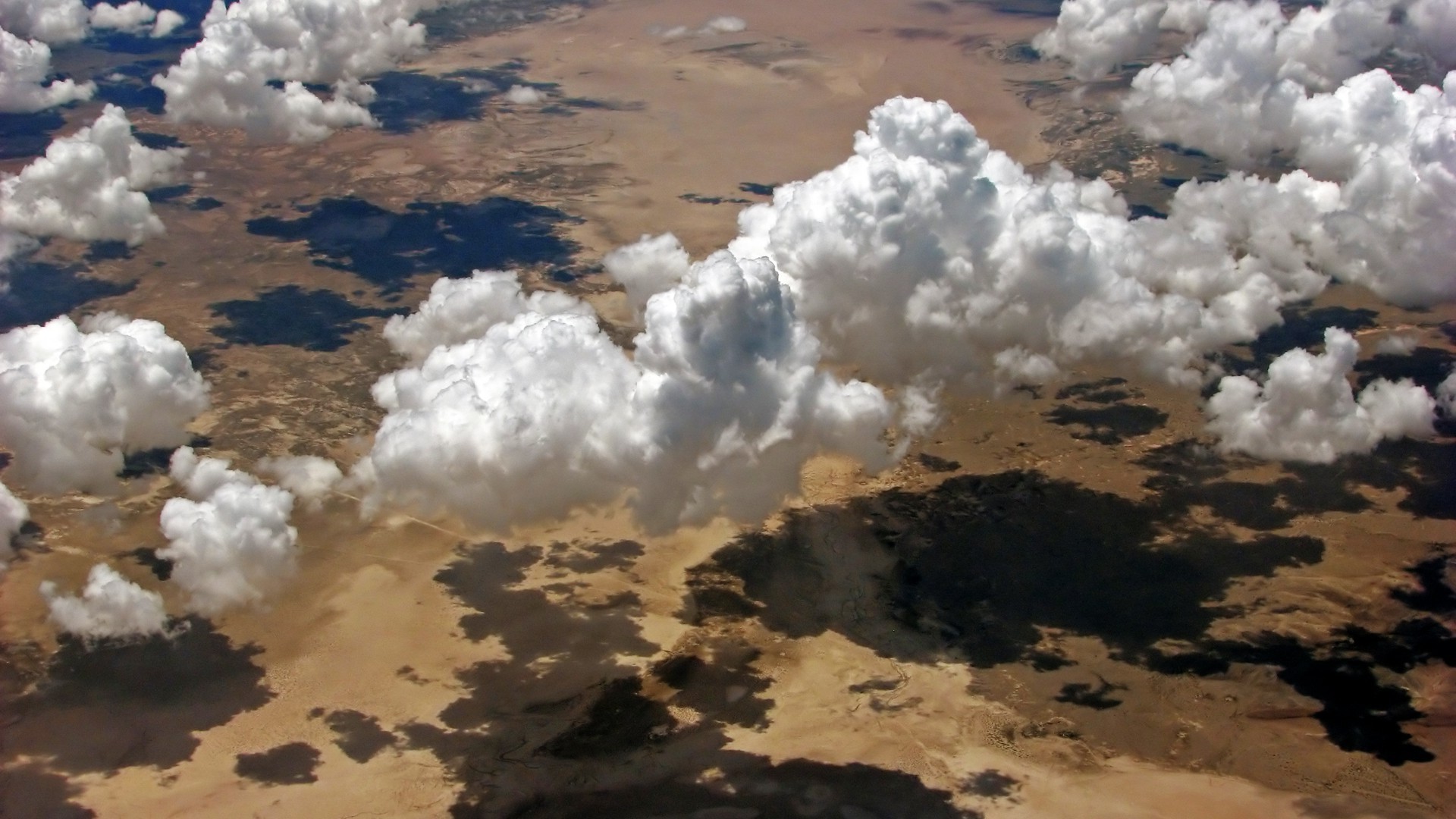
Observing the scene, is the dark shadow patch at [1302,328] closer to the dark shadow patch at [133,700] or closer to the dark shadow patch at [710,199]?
the dark shadow patch at [710,199]

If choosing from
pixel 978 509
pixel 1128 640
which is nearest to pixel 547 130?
pixel 978 509

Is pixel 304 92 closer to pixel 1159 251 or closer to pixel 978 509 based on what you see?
pixel 1159 251

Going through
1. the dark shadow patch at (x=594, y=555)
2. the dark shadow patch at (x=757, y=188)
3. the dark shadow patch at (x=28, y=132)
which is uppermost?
the dark shadow patch at (x=28, y=132)

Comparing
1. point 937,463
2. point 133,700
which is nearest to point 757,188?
point 937,463

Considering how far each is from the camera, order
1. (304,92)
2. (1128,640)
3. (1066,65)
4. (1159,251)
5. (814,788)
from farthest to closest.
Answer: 1. (1066,65)
2. (304,92)
3. (1159,251)
4. (1128,640)
5. (814,788)

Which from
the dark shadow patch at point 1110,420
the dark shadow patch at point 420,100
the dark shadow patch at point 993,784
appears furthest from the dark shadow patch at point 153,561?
the dark shadow patch at point 420,100

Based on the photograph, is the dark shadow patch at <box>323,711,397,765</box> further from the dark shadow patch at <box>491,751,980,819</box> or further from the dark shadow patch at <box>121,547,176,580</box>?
the dark shadow patch at <box>121,547,176,580</box>
